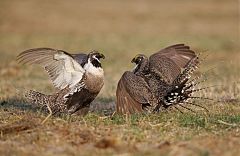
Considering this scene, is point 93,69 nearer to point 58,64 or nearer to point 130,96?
point 58,64

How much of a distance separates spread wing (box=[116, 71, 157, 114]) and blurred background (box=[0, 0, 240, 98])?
3503 mm

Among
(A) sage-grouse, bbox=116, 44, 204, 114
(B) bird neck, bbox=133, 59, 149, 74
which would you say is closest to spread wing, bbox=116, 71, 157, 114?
(A) sage-grouse, bbox=116, 44, 204, 114

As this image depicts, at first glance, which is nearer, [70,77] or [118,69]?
[70,77]

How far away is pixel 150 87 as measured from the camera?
8.35 m

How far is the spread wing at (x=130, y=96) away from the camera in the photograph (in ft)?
26.0

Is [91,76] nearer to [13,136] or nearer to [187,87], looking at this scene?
[187,87]

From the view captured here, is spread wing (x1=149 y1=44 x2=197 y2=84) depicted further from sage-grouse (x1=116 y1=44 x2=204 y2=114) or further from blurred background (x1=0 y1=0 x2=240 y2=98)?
blurred background (x1=0 y1=0 x2=240 y2=98)

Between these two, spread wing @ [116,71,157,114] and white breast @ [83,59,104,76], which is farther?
white breast @ [83,59,104,76]

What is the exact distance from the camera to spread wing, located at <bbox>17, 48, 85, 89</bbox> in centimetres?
805

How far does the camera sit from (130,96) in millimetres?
7984

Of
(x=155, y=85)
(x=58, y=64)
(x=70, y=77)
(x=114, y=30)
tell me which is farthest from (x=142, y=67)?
(x=114, y=30)

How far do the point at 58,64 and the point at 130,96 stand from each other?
1053mm

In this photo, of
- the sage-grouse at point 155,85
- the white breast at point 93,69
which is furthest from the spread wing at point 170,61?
the white breast at point 93,69

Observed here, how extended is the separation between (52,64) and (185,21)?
773 inches
